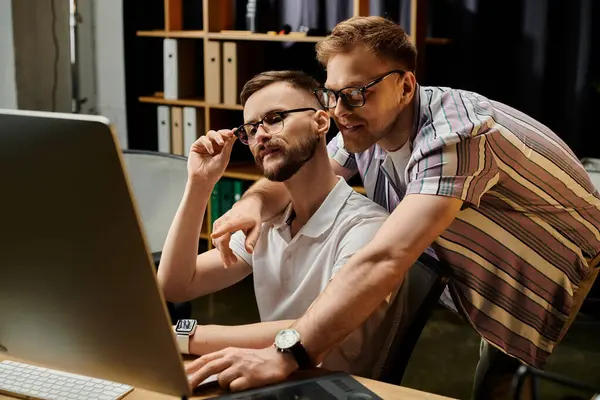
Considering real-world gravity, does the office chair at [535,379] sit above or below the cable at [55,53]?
below

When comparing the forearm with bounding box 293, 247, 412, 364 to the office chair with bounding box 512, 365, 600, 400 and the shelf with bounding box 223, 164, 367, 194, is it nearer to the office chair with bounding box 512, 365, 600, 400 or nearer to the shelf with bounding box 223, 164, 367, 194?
the office chair with bounding box 512, 365, 600, 400

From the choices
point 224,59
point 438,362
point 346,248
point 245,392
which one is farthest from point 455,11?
point 245,392

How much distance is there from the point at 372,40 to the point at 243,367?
807 millimetres

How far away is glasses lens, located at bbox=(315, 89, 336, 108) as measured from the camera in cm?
173

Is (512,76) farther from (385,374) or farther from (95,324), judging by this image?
(95,324)

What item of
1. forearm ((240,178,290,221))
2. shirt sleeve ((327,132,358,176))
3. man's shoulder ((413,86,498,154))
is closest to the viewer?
man's shoulder ((413,86,498,154))

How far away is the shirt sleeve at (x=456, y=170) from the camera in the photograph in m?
1.54

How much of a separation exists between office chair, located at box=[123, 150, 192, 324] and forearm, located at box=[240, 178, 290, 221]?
2.46ft

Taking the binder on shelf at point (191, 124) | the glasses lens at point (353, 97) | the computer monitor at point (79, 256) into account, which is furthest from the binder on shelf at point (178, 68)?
the computer monitor at point (79, 256)

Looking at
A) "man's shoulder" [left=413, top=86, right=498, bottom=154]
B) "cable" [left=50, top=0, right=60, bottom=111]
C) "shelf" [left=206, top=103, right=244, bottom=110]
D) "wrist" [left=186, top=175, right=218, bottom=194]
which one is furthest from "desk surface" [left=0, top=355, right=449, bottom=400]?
"cable" [left=50, top=0, right=60, bottom=111]

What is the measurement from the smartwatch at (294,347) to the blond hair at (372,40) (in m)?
0.68

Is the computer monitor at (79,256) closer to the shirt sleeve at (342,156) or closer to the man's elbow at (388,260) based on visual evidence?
the man's elbow at (388,260)

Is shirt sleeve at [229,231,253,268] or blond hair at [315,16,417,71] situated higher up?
blond hair at [315,16,417,71]

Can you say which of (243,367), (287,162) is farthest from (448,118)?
(243,367)
